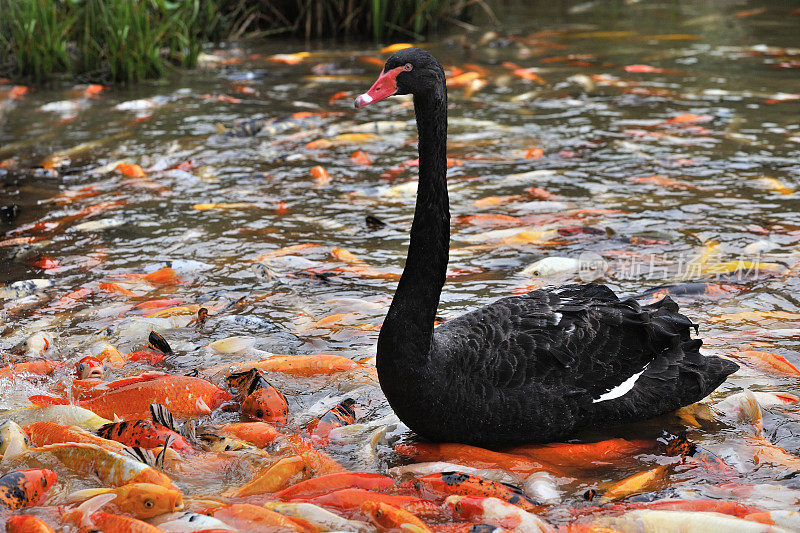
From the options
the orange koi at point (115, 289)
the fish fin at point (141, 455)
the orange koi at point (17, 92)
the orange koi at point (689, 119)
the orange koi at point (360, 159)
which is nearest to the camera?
the fish fin at point (141, 455)

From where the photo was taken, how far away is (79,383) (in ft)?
13.1

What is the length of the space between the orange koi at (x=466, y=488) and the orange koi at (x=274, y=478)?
17.6 inches

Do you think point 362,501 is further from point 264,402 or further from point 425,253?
point 425,253

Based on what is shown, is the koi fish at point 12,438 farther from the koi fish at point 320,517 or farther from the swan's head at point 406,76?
the swan's head at point 406,76

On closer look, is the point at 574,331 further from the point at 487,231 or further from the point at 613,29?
the point at 613,29

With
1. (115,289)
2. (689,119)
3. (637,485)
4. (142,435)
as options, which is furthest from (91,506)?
(689,119)

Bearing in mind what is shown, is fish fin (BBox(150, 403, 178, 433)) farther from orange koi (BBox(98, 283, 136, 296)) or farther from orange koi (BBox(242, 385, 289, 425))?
orange koi (BBox(98, 283, 136, 296))

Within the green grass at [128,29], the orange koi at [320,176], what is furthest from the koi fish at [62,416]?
the green grass at [128,29]

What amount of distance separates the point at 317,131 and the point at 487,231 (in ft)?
10.2

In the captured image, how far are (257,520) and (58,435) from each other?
0.99 metres

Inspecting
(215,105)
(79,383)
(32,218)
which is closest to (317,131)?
(215,105)

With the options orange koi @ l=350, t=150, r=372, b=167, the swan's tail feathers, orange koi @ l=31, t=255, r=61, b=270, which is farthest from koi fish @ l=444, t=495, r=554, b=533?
orange koi @ l=350, t=150, r=372, b=167

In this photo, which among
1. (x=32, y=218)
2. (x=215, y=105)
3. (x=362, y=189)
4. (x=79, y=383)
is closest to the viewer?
(x=79, y=383)

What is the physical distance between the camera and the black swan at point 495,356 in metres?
3.28
